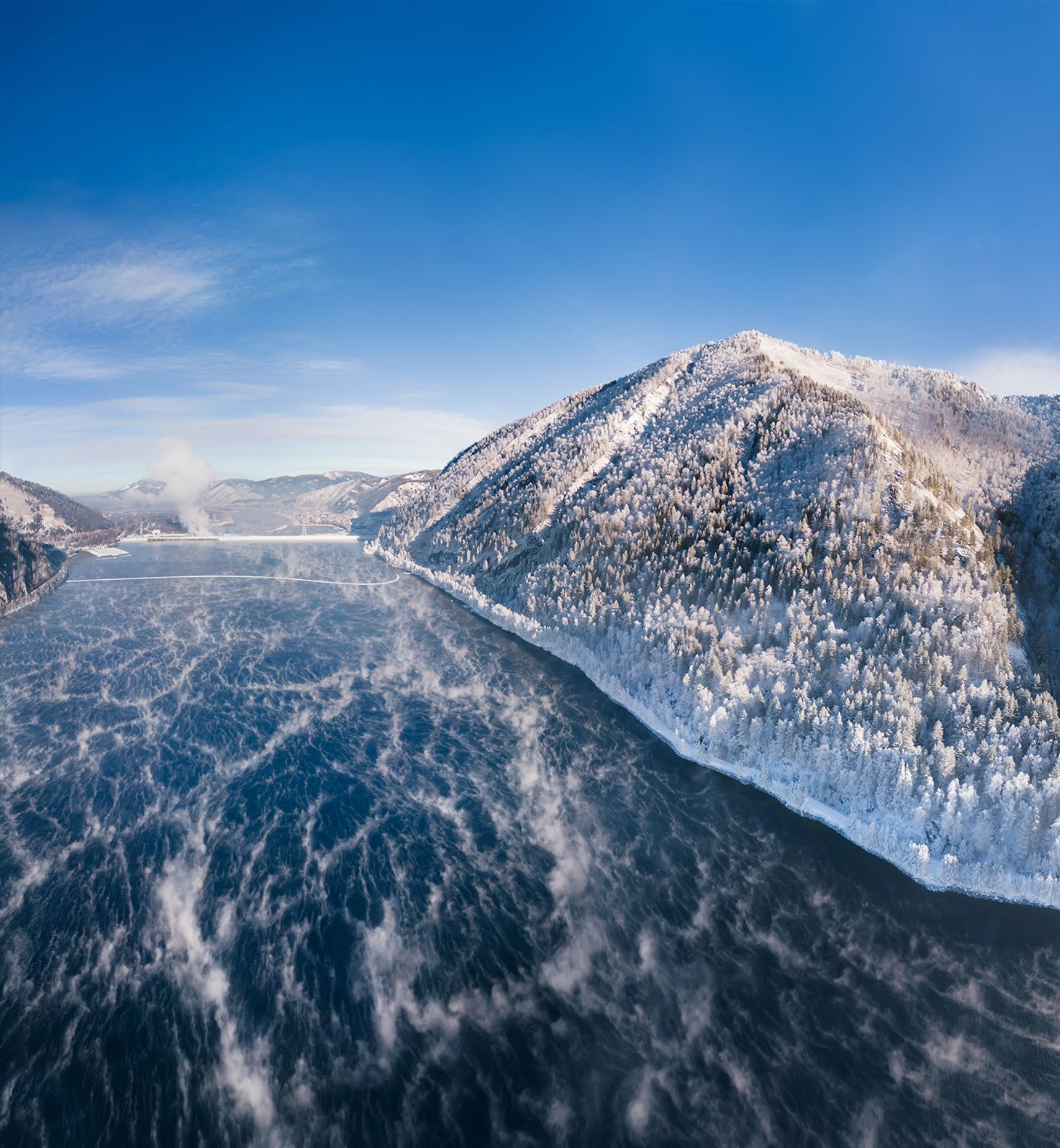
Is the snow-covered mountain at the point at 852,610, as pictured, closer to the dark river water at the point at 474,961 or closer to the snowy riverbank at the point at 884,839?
the snowy riverbank at the point at 884,839

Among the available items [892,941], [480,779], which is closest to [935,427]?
[892,941]

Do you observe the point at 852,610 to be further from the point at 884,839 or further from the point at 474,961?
the point at 474,961

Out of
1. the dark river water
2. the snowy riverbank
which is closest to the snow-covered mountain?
the snowy riverbank

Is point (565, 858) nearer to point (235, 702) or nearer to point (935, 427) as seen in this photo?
point (235, 702)

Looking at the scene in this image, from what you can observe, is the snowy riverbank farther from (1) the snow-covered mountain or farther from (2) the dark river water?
(2) the dark river water

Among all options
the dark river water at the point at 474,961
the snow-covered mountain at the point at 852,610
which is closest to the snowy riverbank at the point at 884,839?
the snow-covered mountain at the point at 852,610

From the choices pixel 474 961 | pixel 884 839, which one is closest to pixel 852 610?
pixel 884 839
